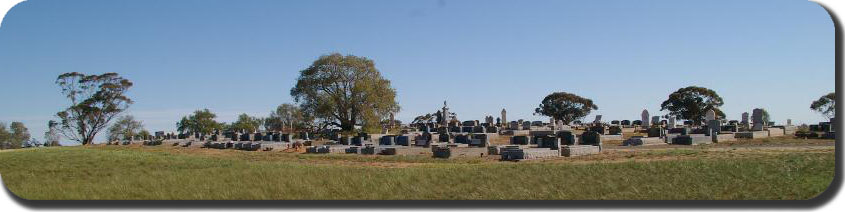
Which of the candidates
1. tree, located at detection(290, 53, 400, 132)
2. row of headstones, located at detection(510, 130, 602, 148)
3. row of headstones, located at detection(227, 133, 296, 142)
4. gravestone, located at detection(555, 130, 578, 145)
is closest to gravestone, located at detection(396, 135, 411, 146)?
row of headstones, located at detection(510, 130, 602, 148)

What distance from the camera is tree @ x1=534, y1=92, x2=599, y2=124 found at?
71.1m

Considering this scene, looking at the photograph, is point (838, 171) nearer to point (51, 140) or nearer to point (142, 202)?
point (142, 202)

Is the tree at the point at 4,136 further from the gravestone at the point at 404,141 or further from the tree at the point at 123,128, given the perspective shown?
the gravestone at the point at 404,141

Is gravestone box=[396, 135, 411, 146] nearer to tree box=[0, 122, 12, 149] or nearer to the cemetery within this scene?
→ the cemetery

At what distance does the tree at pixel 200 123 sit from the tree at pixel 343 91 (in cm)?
2123

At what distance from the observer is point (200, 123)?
62.3 meters

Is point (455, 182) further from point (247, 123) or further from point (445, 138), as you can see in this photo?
point (247, 123)

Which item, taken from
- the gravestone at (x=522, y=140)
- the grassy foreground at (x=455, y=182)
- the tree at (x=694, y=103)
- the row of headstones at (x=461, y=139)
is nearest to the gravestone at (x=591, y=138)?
the gravestone at (x=522, y=140)

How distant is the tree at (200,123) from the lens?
6212cm

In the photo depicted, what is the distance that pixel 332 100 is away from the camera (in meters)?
44.0

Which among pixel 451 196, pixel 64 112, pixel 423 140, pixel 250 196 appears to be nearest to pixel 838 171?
pixel 451 196

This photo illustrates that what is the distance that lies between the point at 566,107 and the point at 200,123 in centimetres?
4009

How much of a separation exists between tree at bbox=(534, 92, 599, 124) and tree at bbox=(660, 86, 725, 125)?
10.8 metres

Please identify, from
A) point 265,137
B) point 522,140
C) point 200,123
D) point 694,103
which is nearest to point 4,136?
point 200,123
